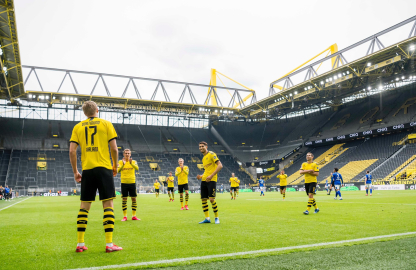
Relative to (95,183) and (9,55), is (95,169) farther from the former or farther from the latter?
(9,55)

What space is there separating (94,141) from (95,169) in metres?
0.44

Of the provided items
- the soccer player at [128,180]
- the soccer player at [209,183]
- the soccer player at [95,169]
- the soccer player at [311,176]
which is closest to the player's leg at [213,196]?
the soccer player at [209,183]

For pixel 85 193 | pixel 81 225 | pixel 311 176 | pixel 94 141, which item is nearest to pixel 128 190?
pixel 81 225

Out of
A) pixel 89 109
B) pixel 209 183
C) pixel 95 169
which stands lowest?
pixel 209 183

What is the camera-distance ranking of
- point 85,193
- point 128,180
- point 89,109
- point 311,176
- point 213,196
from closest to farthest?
point 85,193 → point 89,109 → point 213,196 → point 128,180 → point 311,176

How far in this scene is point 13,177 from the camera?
42.0 meters

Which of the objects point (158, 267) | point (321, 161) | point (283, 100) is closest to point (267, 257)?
point (158, 267)

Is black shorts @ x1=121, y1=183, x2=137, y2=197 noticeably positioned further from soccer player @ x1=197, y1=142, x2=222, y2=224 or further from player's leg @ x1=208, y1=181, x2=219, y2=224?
player's leg @ x1=208, y1=181, x2=219, y2=224

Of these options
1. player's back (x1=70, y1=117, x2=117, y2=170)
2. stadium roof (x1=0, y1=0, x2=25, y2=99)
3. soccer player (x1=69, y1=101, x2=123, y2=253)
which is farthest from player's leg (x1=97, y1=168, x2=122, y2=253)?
stadium roof (x1=0, y1=0, x2=25, y2=99)

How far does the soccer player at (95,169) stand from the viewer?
4758 millimetres

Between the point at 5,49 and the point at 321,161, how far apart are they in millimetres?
41826

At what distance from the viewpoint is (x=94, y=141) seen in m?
4.85

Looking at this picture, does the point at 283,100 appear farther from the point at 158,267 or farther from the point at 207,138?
the point at 158,267

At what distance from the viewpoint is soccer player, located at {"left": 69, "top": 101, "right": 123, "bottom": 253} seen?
187 inches
